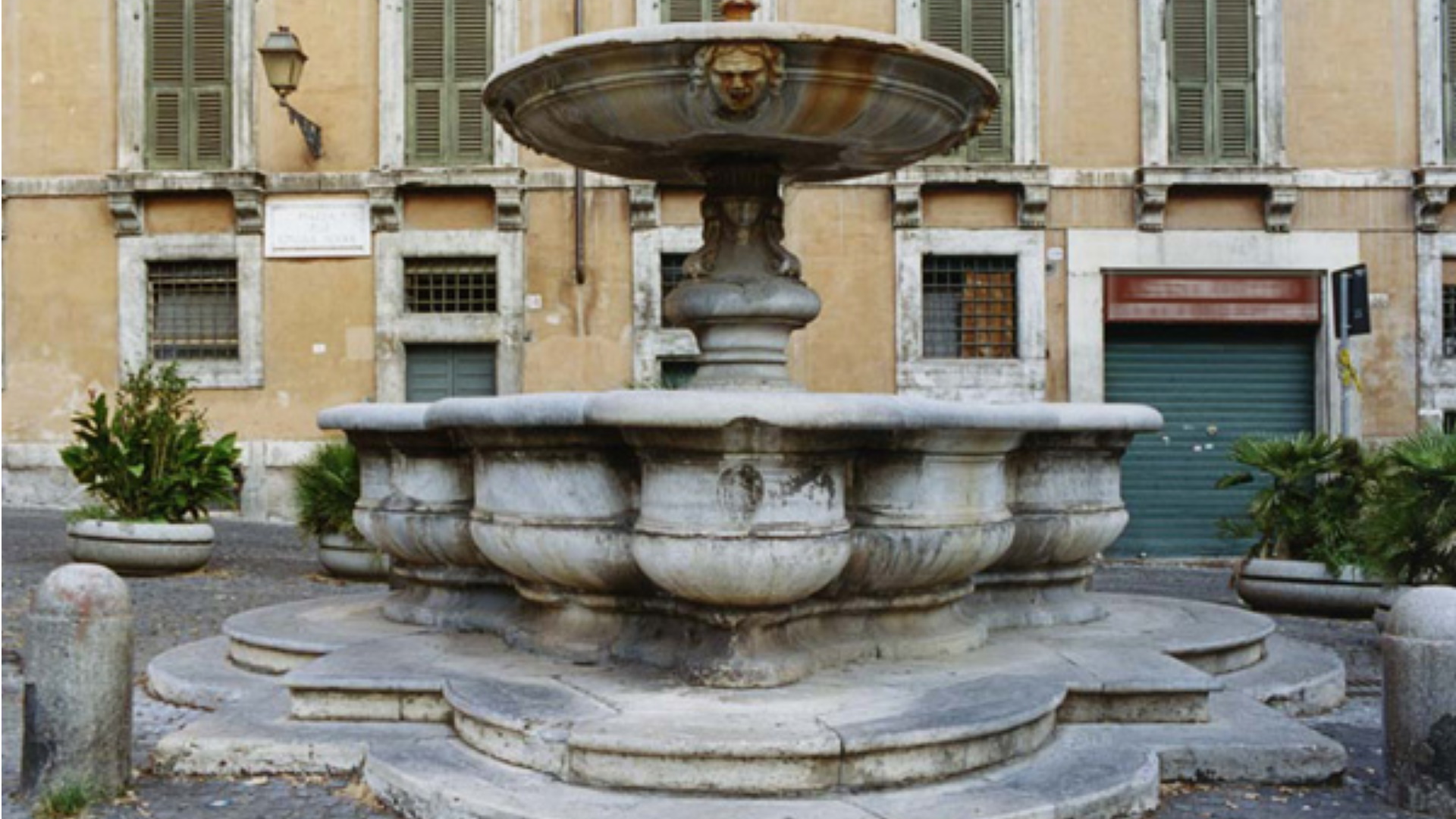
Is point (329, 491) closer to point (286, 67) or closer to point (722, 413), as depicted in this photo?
point (722, 413)

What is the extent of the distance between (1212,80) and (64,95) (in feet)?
44.6

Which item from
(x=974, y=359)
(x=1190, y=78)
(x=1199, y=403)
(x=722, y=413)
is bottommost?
(x=722, y=413)

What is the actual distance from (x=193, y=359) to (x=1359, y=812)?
49.8 ft

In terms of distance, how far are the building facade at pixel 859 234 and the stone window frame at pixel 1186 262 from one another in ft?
0.11

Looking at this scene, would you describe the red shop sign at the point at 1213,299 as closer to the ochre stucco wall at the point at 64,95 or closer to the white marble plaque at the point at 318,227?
the white marble plaque at the point at 318,227

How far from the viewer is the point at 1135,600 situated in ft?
23.8

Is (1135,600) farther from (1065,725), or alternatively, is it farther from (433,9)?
(433,9)

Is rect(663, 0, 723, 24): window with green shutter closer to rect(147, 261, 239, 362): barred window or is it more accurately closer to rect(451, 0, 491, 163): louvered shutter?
rect(451, 0, 491, 163): louvered shutter

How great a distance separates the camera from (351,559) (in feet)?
34.7

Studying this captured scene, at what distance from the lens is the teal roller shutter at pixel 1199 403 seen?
16.4 m

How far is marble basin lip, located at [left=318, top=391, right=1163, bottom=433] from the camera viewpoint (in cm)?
438

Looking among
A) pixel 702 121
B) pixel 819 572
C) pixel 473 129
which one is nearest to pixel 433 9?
pixel 473 129

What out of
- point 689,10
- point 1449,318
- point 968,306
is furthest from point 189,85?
point 1449,318

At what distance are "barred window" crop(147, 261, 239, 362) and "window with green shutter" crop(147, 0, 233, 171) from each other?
1.22 meters
